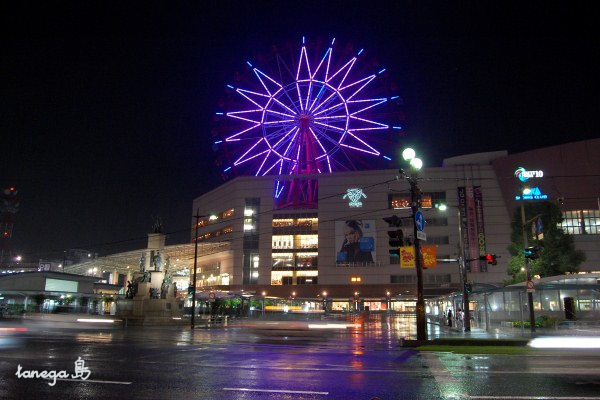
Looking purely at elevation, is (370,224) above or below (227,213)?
below

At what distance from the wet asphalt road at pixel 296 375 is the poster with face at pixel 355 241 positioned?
239ft

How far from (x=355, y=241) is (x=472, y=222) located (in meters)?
21.4

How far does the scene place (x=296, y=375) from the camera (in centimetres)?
1255

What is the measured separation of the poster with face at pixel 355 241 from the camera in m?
91.2

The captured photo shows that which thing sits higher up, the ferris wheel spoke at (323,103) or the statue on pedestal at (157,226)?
the ferris wheel spoke at (323,103)

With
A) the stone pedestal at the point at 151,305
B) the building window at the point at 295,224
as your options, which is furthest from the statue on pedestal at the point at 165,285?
the building window at the point at 295,224

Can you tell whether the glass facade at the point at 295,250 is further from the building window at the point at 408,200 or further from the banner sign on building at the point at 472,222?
the banner sign on building at the point at 472,222

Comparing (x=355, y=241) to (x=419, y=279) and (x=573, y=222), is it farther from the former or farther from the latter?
(x=419, y=279)

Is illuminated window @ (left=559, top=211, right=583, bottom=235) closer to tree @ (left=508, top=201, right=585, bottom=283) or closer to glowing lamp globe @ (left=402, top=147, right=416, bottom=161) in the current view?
tree @ (left=508, top=201, right=585, bottom=283)

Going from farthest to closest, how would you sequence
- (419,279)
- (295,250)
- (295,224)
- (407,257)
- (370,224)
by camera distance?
(295,224) → (295,250) → (370,224) → (407,257) → (419,279)

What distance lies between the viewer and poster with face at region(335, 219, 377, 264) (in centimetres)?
9125

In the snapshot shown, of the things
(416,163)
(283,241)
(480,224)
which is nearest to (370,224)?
(283,241)

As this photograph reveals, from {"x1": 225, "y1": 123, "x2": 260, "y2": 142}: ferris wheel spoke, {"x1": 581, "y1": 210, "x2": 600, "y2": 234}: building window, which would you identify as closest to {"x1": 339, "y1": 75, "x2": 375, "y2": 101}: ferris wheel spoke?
{"x1": 225, "y1": 123, "x2": 260, "y2": 142}: ferris wheel spoke

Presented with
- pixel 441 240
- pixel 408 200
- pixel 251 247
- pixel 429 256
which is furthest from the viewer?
pixel 251 247
